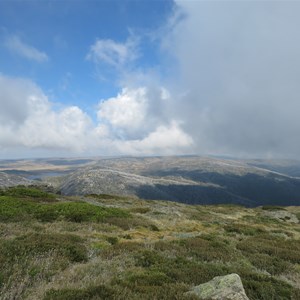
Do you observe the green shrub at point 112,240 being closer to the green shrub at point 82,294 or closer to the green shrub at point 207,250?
the green shrub at point 207,250

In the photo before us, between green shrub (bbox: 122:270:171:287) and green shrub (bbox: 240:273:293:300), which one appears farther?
green shrub (bbox: 240:273:293:300)

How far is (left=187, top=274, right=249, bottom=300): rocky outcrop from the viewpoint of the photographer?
726 centimetres

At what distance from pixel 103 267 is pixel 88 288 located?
272 cm

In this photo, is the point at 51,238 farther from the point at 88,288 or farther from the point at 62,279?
the point at 88,288

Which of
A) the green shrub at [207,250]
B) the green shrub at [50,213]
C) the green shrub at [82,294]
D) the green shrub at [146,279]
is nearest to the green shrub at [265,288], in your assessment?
the green shrub at [146,279]

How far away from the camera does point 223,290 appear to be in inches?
293

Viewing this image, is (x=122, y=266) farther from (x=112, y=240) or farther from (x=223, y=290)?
(x=112, y=240)

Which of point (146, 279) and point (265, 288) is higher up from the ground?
point (146, 279)

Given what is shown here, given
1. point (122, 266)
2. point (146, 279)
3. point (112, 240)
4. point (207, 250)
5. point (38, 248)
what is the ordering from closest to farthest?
point (146, 279), point (122, 266), point (38, 248), point (207, 250), point (112, 240)

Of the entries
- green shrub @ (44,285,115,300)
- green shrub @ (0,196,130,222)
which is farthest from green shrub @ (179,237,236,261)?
green shrub @ (0,196,130,222)

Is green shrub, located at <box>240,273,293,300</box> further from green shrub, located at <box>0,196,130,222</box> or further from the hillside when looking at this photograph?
green shrub, located at <box>0,196,130,222</box>

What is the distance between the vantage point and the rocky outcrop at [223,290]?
7.26 meters

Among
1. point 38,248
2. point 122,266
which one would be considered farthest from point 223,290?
point 38,248

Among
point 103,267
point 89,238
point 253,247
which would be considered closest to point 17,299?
point 103,267
